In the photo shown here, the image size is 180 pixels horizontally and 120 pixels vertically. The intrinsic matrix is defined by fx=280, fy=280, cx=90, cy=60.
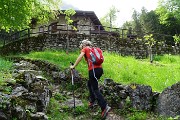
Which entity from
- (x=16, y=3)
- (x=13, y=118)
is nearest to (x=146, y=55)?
(x=16, y=3)

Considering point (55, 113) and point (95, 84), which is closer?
point (95, 84)

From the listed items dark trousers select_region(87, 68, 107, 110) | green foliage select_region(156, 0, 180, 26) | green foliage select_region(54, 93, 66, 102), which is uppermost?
green foliage select_region(156, 0, 180, 26)

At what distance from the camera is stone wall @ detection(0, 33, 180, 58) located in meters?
24.2

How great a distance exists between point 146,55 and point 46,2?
11132 millimetres

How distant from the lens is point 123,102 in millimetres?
10180

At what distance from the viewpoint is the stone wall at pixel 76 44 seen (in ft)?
79.3

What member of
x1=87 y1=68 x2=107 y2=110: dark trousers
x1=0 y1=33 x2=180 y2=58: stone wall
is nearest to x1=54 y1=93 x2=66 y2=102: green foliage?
x1=87 y1=68 x2=107 y2=110: dark trousers

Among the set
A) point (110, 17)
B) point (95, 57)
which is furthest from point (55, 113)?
point (110, 17)

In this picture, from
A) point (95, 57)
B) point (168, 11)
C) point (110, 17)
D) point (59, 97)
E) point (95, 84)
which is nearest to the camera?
point (95, 57)

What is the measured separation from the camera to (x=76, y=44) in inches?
961

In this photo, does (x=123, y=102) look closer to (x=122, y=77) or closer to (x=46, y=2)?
(x=122, y=77)

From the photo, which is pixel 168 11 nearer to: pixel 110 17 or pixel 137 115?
pixel 110 17

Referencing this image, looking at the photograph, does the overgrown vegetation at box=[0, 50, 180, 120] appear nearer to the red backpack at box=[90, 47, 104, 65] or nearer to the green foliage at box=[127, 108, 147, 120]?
the green foliage at box=[127, 108, 147, 120]

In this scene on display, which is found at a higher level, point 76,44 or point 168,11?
point 168,11
